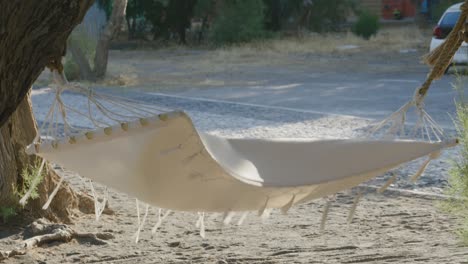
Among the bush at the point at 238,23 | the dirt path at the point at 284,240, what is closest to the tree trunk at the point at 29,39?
the dirt path at the point at 284,240

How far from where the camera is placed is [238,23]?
25109 millimetres

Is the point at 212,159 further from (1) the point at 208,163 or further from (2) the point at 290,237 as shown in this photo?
(2) the point at 290,237

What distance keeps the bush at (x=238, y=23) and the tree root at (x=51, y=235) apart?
1980 centimetres

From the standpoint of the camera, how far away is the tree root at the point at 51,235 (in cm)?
518

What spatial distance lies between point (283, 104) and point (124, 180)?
924 centimetres

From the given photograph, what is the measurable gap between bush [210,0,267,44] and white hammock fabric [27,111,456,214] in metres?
21.4

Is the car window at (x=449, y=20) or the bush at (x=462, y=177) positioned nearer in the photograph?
the bush at (x=462, y=177)

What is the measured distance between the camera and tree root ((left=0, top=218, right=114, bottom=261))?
204 inches

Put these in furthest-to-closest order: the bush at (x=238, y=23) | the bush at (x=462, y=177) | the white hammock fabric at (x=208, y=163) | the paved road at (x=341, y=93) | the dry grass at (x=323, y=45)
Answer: the bush at (x=238, y=23), the dry grass at (x=323, y=45), the paved road at (x=341, y=93), the bush at (x=462, y=177), the white hammock fabric at (x=208, y=163)

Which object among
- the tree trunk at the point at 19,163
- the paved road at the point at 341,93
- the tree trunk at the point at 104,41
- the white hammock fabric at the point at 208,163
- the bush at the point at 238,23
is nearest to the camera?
the white hammock fabric at the point at 208,163

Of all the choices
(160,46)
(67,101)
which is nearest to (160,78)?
(67,101)

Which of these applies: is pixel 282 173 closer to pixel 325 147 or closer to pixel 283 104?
pixel 325 147

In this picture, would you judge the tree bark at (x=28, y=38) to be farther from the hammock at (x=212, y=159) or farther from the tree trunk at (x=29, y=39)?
the hammock at (x=212, y=159)

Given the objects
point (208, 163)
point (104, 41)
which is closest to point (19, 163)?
point (208, 163)
